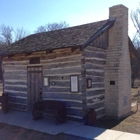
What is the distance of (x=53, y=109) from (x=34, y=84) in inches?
95.1

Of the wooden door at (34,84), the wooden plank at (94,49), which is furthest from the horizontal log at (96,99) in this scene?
the wooden door at (34,84)

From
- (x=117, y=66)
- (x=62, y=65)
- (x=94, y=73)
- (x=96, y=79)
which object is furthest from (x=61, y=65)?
(x=117, y=66)

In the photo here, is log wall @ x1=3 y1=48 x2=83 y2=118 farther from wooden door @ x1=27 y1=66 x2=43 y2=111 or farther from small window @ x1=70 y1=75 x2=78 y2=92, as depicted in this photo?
wooden door @ x1=27 y1=66 x2=43 y2=111

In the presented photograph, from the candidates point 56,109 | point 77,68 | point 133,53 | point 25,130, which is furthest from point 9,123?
point 133,53

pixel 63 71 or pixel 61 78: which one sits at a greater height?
pixel 63 71

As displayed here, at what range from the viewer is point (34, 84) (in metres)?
9.83

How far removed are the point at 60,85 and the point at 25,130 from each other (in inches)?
100.0

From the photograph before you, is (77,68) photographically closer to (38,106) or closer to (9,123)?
(38,106)

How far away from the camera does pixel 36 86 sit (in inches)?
384

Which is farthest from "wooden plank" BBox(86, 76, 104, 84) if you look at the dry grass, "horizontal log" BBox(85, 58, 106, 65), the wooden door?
the wooden door

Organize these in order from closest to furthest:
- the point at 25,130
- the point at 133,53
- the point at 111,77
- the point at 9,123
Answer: the point at 25,130 → the point at 9,123 → the point at 111,77 → the point at 133,53

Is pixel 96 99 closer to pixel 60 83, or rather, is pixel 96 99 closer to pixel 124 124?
pixel 124 124

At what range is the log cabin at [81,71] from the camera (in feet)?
27.1

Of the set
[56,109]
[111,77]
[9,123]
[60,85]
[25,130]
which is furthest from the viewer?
[111,77]
